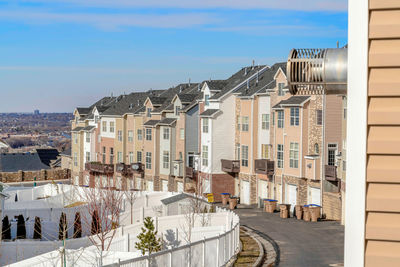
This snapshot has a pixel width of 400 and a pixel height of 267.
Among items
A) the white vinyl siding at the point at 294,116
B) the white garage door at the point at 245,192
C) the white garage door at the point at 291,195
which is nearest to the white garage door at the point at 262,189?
the white garage door at the point at 245,192

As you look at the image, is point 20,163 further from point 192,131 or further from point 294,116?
point 294,116

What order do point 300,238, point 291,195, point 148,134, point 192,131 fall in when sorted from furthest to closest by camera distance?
point 148,134 → point 192,131 → point 291,195 → point 300,238

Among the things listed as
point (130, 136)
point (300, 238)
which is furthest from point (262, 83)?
point (300, 238)

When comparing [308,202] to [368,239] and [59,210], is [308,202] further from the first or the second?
[368,239]

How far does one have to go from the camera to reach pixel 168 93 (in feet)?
219

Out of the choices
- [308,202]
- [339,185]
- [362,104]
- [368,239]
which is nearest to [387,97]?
[362,104]

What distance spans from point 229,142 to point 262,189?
626 centimetres

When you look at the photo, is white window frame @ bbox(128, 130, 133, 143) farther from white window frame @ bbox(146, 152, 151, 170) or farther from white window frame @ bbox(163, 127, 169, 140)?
white window frame @ bbox(163, 127, 169, 140)

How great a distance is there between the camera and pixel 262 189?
46969mm

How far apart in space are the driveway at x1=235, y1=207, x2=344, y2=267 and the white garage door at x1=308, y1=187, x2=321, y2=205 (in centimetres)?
220

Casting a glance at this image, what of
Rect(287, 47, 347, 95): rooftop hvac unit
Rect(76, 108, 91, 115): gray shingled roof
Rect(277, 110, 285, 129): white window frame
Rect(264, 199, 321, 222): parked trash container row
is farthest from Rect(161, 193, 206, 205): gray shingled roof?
Rect(76, 108, 91, 115): gray shingled roof

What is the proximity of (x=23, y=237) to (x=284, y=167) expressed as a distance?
2040 cm

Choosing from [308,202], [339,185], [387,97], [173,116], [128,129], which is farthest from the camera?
[128,129]

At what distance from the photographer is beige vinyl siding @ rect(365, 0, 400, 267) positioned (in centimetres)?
436
